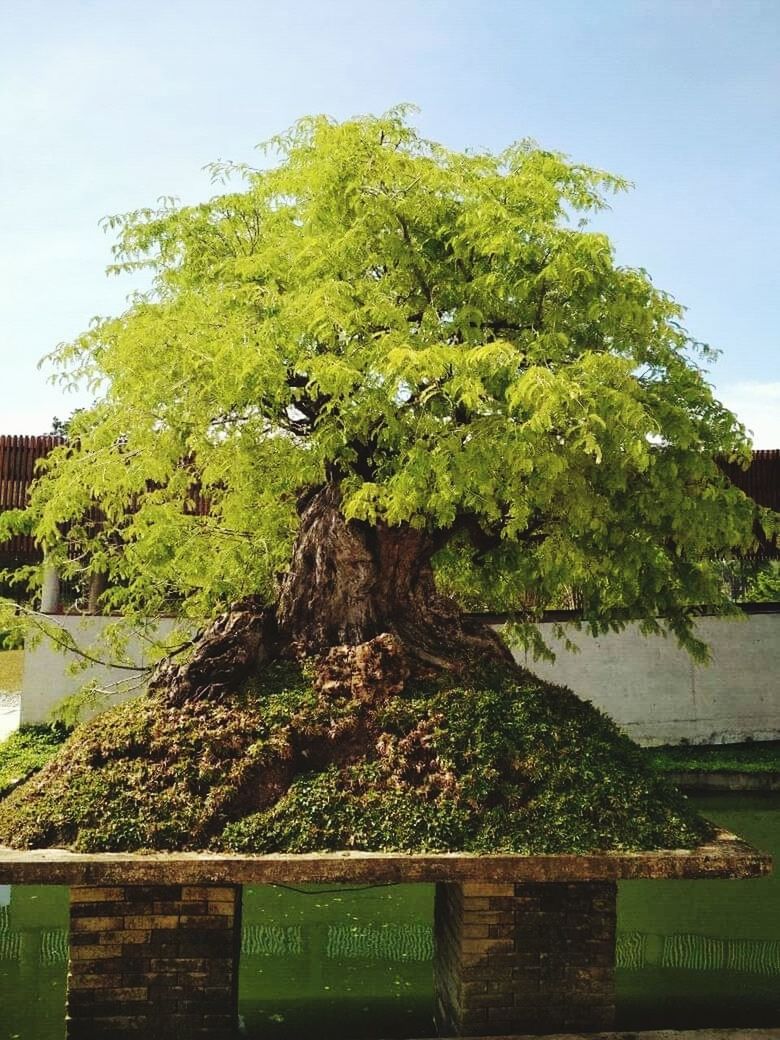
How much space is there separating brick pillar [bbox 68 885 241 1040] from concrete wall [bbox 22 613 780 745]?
7493 millimetres

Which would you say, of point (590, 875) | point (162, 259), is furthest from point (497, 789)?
point (162, 259)

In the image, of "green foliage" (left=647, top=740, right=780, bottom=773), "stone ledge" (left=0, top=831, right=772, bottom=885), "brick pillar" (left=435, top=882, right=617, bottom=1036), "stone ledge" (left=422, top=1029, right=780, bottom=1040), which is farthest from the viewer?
"green foliage" (left=647, top=740, right=780, bottom=773)

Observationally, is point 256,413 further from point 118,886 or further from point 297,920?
point 297,920

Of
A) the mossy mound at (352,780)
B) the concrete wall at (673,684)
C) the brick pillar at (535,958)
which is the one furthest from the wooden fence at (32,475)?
the brick pillar at (535,958)

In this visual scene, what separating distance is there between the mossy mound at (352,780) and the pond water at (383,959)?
105 cm

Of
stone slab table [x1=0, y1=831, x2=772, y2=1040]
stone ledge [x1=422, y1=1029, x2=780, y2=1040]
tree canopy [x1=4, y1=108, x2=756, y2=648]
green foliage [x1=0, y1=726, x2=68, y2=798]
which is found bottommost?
green foliage [x1=0, y1=726, x2=68, y2=798]

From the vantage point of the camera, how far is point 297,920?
6461 mm

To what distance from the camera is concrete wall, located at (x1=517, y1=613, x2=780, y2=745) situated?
11.7 metres

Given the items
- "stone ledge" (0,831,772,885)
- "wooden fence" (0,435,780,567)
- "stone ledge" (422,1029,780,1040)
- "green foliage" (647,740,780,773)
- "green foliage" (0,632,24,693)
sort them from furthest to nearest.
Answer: "green foliage" (0,632,24,693) < "wooden fence" (0,435,780,567) < "green foliage" (647,740,780,773) < "stone ledge" (422,1029,780,1040) < "stone ledge" (0,831,772,885)

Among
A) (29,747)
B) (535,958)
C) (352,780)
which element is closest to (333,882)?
(352,780)

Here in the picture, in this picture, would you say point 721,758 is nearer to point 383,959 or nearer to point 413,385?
point 383,959

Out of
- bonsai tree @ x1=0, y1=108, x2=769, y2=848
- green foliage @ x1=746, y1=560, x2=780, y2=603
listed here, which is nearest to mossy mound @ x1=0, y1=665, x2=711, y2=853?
bonsai tree @ x1=0, y1=108, x2=769, y2=848

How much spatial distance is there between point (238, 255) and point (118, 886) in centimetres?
370

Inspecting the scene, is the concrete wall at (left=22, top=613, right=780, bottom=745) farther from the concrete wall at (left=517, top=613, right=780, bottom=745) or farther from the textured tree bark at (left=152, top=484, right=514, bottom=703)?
the textured tree bark at (left=152, top=484, right=514, bottom=703)
